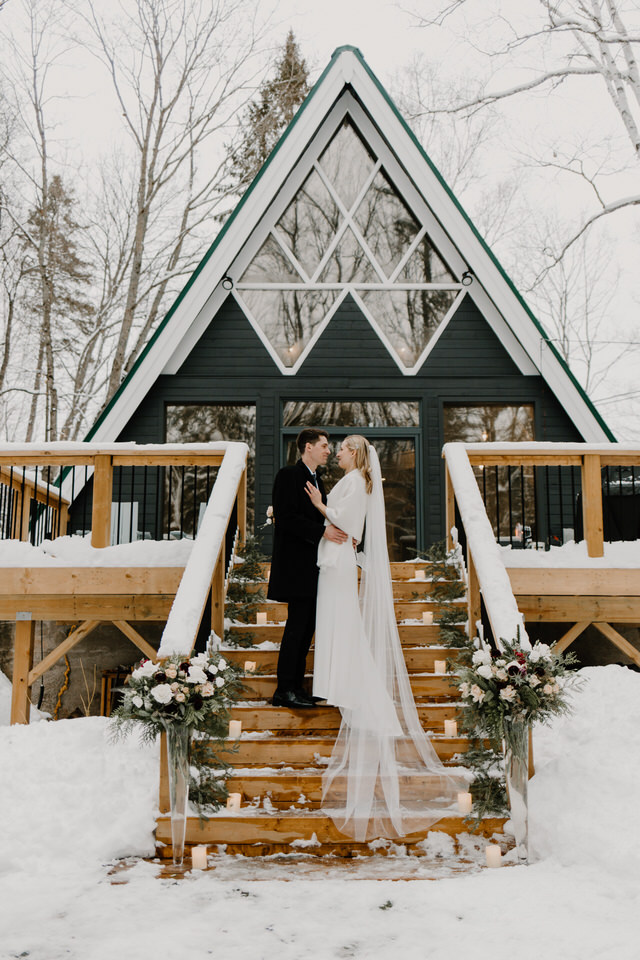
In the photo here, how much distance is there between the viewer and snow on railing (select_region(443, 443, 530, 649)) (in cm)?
459

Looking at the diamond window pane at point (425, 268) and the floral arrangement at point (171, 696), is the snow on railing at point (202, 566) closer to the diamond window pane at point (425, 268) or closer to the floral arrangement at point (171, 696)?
the floral arrangement at point (171, 696)

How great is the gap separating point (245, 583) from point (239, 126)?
52.8 ft

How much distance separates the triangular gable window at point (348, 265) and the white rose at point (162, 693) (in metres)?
6.29

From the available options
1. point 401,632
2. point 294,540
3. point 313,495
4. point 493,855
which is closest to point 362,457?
point 313,495

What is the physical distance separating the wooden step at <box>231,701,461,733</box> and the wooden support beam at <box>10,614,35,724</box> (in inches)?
96.8

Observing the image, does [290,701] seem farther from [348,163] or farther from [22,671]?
[348,163]

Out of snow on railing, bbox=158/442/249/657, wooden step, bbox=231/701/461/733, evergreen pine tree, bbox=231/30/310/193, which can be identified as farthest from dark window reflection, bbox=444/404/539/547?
evergreen pine tree, bbox=231/30/310/193

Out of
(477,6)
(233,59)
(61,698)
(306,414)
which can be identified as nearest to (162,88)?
(233,59)

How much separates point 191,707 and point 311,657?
184 cm

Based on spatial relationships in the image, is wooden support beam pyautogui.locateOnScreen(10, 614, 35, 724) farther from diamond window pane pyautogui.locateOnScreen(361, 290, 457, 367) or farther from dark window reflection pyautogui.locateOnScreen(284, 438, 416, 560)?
diamond window pane pyautogui.locateOnScreen(361, 290, 457, 367)

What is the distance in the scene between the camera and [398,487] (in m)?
9.83

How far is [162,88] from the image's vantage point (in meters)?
17.3

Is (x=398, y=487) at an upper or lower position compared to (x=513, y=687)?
upper

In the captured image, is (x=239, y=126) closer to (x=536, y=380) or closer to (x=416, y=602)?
(x=536, y=380)
